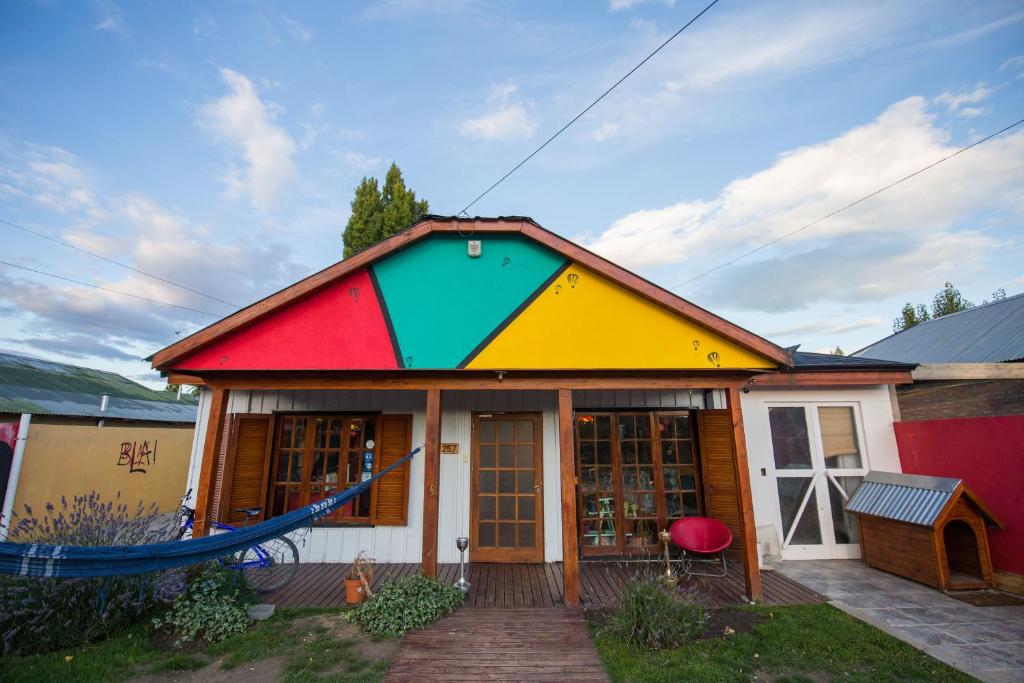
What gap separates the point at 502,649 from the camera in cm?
286

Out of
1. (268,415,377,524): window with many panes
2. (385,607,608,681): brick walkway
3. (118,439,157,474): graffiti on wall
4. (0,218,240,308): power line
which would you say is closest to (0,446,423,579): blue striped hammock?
(385,607,608,681): brick walkway

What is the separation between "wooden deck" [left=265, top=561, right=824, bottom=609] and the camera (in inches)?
145

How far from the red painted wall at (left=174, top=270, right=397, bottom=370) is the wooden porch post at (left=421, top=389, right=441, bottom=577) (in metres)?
0.63

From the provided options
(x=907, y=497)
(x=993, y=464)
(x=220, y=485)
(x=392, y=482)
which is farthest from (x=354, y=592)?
(x=993, y=464)

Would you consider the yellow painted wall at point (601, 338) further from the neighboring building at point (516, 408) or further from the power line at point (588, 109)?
the power line at point (588, 109)

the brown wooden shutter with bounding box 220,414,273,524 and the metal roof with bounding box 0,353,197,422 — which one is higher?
the metal roof with bounding box 0,353,197,422

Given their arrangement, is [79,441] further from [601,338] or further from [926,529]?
[926,529]

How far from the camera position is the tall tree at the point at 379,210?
10.6 meters

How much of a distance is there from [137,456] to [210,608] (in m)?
7.26

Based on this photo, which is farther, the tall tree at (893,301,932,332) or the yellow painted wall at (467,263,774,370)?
the tall tree at (893,301,932,332)

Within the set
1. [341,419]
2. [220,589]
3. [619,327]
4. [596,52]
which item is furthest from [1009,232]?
[220,589]

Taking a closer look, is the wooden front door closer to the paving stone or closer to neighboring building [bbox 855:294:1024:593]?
the paving stone

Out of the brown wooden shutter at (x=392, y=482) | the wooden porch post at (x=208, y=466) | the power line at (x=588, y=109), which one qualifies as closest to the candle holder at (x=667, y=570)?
the brown wooden shutter at (x=392, y=482)

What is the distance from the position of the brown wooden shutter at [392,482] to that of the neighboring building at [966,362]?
622 centimetres
